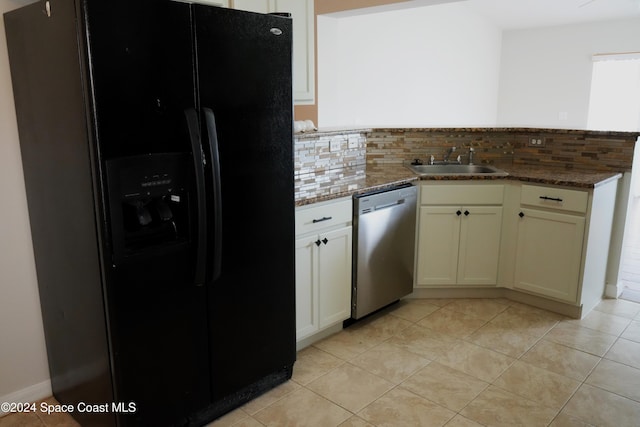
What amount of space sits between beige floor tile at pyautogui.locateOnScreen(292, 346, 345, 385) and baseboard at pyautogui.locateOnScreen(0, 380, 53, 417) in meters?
1.21

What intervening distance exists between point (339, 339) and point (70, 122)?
193 centimetres

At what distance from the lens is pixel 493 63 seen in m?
7.95

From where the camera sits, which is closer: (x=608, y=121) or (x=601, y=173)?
(x=601, y=173)

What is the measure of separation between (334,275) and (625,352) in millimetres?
1720

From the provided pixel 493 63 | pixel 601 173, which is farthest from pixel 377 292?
pixel 493 63


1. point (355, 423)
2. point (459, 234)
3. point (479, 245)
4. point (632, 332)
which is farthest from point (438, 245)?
point (355, 423)

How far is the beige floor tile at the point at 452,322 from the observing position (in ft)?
10.1

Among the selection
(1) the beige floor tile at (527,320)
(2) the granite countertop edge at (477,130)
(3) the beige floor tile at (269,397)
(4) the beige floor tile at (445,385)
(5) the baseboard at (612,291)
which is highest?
(2) the granite countertop edge at (477,130)

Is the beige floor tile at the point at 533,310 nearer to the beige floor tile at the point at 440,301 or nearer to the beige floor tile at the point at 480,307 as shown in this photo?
the beige floor tile at the point at 480,307

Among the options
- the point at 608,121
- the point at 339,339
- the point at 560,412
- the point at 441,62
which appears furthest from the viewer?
the point at 608,121

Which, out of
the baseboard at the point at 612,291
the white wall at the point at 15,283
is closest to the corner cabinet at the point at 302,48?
the white wall at the point at 15,283

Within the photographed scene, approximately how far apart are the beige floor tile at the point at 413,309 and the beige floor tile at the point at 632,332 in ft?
3.75

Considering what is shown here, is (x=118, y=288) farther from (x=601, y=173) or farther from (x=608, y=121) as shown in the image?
(x=608, y=121)

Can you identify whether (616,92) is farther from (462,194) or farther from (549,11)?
(462,194)
